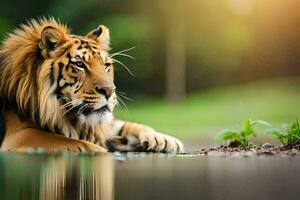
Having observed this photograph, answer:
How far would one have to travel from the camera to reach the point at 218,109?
5.01m

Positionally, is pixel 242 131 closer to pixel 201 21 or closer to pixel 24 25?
pixel 201 21

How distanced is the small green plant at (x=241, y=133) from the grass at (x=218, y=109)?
38 millimetres

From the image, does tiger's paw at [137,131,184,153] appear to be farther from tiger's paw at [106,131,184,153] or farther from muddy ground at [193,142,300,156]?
muddy ground at [193,142,300,156]

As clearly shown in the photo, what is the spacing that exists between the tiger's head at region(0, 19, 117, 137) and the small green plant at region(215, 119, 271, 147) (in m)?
0.86

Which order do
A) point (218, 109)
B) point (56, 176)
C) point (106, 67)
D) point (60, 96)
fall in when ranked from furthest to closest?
point (218, 109), point (106, 67), point (60, 96), point (56, 176)

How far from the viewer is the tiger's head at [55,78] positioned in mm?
4777

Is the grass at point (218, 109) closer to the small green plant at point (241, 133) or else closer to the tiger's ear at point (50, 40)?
the small green plant at point (241, 133)

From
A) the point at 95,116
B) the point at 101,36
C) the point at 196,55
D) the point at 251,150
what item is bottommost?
the point at 251,150

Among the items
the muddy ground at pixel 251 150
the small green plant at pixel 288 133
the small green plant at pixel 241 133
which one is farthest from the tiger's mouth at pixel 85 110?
the small green plant at pixel 288 133

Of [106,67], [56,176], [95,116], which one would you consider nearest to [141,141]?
[95,116]

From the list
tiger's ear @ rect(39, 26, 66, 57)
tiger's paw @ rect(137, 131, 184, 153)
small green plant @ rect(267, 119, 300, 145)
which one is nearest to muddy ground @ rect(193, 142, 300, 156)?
small green plant @ rect(267, 119, 300, 145)

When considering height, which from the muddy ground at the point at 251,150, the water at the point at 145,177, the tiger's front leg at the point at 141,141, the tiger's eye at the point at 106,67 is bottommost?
the water at the point at 145,177

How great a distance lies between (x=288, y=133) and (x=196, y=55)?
35.9 inches

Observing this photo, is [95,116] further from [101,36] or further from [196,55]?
[196,55]
